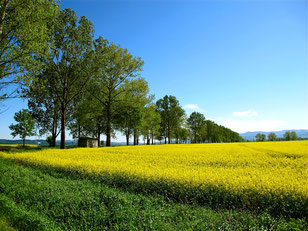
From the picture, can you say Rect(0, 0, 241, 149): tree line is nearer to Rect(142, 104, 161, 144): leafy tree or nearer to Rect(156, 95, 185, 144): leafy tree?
Rect(142, 104, 161, 144): leafy tree

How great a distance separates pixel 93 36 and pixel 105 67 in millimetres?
4850

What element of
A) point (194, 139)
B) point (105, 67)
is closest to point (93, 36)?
point (105, 67)

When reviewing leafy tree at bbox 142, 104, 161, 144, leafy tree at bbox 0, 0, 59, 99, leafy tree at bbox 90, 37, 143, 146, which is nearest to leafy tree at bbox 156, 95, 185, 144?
leafy tree at bbox 142, 104, 161, 144

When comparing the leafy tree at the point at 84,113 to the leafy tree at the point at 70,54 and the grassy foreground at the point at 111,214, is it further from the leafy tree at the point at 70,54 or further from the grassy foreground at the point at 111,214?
the grassy foreground at the point at 111,214

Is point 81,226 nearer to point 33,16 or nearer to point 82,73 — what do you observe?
point 33,16

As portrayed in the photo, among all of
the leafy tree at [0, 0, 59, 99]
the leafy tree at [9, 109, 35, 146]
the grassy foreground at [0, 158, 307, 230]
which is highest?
the leafy tree at [0, 0, 59, 99]

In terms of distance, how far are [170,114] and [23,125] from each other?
37.7 metres

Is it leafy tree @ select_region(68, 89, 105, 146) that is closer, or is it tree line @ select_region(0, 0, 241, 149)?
tree line @ select_region(0, 0, 241, 149)

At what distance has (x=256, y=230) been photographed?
3.56 m

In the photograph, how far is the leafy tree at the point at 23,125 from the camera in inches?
1348

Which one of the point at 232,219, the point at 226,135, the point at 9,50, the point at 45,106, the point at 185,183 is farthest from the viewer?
the point at 226,135

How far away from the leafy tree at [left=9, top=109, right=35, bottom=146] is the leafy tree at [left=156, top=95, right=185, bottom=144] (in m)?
34.6

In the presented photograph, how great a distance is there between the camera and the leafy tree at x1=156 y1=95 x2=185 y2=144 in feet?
180

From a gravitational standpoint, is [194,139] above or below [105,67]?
below
